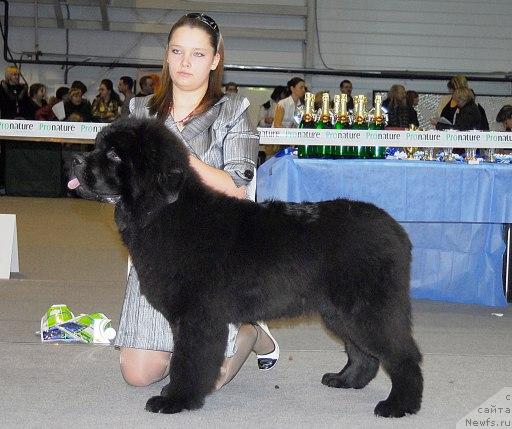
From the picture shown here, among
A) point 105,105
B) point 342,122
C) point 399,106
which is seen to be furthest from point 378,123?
point 105,105

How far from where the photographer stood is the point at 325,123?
5184 millimetres

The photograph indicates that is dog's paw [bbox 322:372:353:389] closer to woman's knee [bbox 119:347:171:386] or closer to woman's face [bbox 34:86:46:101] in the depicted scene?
woman's knee [bbox 119:347:171:386]

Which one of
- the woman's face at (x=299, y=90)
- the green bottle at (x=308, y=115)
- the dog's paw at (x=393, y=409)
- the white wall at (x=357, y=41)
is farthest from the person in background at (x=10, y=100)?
the dog's paw at (x=393, y=409)

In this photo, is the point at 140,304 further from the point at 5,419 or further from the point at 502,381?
the point at 502,381

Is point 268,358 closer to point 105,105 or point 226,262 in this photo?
Answer: point 226,262

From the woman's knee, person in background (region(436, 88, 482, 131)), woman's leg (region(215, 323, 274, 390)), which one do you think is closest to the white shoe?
woman's leg (region(215, 323, 274, 390))

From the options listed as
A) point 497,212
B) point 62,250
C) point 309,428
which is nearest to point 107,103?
point 62,250

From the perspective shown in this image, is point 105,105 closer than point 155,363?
No

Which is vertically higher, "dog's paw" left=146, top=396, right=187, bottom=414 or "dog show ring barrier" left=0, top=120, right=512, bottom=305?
"dog show ring barrier" left=0, top=120, right=512, bottom=305

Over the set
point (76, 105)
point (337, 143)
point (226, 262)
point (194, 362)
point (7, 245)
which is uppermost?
point (337, 143)

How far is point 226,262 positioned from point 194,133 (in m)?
0.69

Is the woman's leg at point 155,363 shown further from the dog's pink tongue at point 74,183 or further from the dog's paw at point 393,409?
the dog's pink tongue at point 74,183

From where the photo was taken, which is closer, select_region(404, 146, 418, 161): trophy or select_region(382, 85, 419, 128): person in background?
select_region(404, 146, 418, 161): trophy

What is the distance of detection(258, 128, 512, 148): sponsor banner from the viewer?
5020 mm
